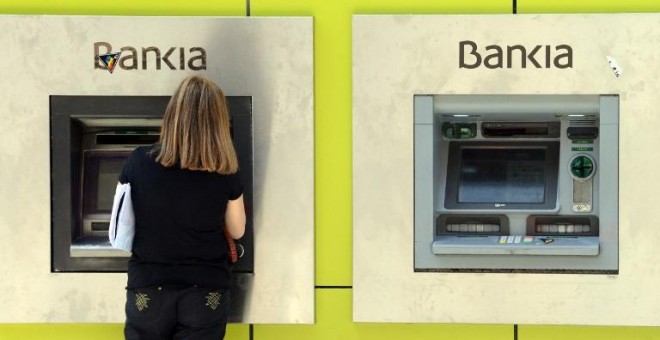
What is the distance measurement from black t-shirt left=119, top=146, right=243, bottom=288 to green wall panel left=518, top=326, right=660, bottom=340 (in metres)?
1.35

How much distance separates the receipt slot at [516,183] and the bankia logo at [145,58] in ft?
3.21

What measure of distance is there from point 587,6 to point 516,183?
78 cm

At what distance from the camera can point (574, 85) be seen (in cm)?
314

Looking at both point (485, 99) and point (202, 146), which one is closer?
point (202, 146)

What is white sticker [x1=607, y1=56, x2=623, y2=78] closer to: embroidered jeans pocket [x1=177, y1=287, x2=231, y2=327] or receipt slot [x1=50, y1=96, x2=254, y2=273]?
receipt slot [x1=50, y1=96, x2=254, y2=273]

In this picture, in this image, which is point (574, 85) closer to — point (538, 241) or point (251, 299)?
point (538, 241)

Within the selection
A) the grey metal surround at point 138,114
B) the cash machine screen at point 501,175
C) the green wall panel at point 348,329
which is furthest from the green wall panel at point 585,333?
the grey metal surround at point 138,114

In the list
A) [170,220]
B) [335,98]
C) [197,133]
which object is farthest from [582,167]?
[170,220]

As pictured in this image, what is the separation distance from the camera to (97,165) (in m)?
3.34

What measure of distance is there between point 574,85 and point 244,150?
4.50ft

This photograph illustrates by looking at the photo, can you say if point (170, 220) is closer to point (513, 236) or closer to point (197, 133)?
point (197, 133)

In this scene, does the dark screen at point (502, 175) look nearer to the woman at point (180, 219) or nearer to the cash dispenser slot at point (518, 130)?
the cash dispenser slot at point (518, 130)

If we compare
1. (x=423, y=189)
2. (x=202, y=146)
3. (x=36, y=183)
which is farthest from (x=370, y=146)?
(x=36, y=183)

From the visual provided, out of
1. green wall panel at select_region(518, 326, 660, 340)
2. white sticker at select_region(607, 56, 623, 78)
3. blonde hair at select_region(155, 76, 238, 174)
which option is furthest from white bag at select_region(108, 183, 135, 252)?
white sticker at select_region(607, 56, 623, 78)
